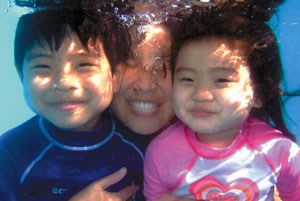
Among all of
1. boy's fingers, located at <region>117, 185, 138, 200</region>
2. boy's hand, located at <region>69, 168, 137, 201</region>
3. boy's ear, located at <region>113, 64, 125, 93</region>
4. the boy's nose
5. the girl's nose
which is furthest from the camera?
boy's ear, located at <region>113, 64, 125, 93</region>

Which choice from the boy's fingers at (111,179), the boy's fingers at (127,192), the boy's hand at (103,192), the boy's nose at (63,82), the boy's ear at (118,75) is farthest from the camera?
the boy's ear at (118,75)

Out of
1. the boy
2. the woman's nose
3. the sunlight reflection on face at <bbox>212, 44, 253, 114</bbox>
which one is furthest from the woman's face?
the sunlight reflection on face at <bbox>212, 44, 253, 114</bbox>

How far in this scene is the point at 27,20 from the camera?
11.5 ft

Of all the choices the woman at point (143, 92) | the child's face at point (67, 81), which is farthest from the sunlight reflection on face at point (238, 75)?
the child's face at point (67, 81)

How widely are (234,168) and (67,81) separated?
6.74ft

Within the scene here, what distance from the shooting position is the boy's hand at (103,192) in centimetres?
306

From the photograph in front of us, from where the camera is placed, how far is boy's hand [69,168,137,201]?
3061 mm

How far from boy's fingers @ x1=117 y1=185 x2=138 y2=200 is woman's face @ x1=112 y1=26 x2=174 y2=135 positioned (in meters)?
0.73

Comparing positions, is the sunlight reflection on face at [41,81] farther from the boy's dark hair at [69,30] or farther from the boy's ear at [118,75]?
the boy's ear at [118,75]

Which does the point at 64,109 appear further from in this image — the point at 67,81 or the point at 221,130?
the point at 221,130

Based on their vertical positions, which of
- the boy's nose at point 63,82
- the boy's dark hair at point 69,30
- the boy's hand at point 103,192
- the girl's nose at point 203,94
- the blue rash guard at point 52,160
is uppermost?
the boy's dark hair at point 69,30

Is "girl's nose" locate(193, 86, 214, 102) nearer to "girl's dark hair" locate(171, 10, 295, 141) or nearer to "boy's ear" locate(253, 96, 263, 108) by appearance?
"girl's dark hair" locate(171, 10, 295, 141)

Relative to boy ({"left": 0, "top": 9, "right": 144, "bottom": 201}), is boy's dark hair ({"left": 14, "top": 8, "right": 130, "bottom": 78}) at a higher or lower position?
higher

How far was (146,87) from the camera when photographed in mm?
3314
